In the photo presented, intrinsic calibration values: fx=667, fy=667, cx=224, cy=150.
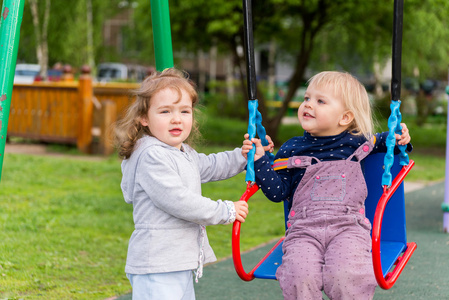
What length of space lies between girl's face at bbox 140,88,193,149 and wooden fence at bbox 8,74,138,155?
789 cm

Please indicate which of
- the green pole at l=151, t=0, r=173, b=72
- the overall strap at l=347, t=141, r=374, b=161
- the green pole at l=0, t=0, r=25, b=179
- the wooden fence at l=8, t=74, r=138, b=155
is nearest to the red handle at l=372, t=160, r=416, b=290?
the overall strap at l=347, t=141, r=374, b=161

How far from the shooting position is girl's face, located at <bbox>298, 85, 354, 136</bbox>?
2.78m

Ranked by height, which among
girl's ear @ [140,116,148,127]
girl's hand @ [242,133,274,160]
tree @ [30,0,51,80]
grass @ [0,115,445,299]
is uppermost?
tree @ [30,0,51,80]

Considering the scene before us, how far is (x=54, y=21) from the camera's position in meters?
31.0

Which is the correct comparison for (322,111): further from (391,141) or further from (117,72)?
(117,72)

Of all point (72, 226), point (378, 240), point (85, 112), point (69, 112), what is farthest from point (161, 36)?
point (69, 112)

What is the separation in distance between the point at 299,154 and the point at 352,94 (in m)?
0.34

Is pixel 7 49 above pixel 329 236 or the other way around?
above

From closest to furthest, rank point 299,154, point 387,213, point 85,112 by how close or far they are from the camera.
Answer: point 299,154
point 387,213
point 85,112

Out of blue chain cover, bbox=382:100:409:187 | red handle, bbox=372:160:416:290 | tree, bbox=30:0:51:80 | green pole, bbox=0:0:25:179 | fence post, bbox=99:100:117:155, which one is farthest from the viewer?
tree, bbox=30:0:51:80

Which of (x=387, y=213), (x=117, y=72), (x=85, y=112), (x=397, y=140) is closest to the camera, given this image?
(x=397, y=140)

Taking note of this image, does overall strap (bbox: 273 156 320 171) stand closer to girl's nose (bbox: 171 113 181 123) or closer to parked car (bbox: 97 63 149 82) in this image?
girl's nose (bbox: 171 113 181 123)

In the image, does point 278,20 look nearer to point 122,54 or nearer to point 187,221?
point 187,221

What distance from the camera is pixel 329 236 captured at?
8.50 ft
